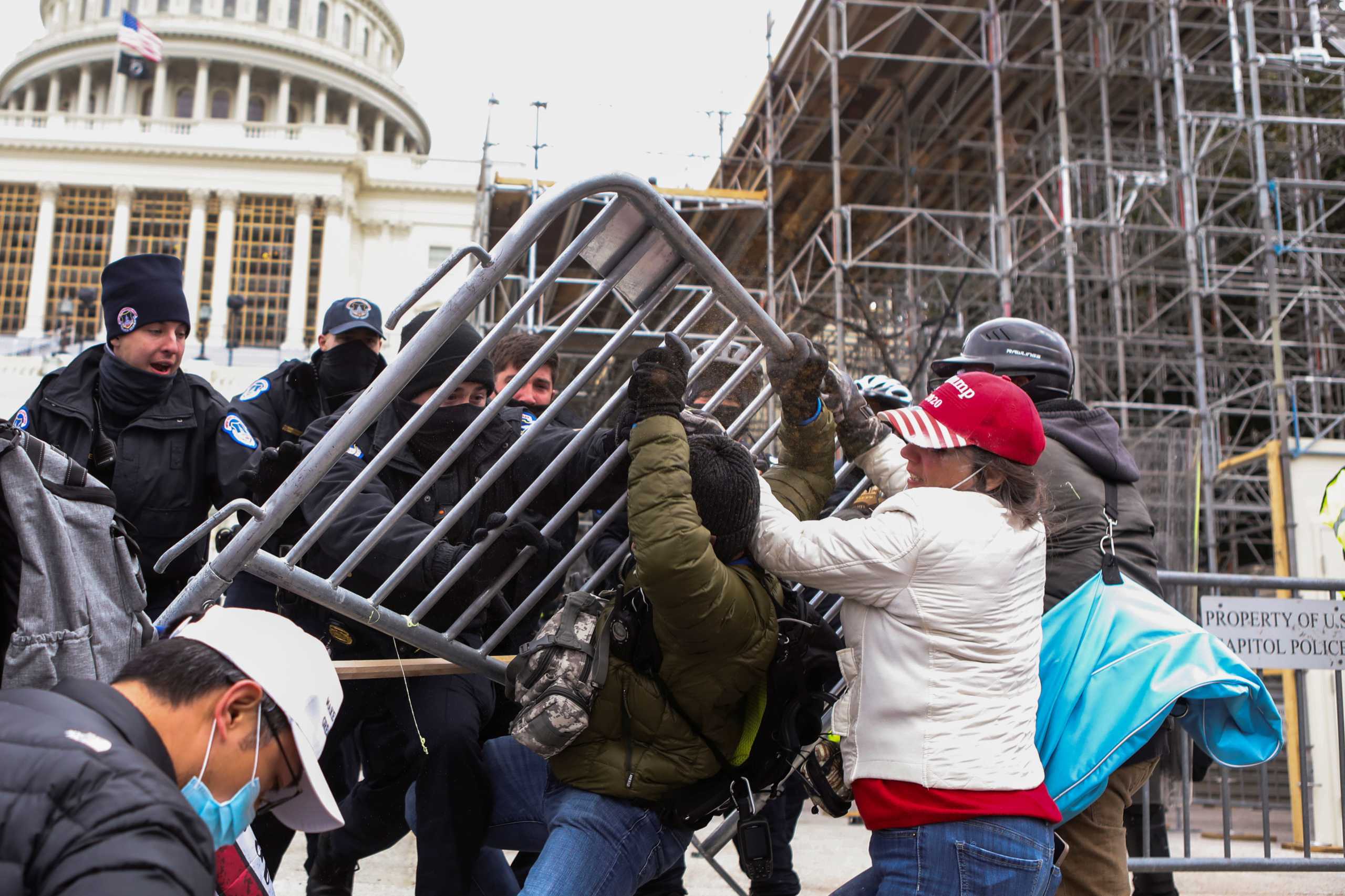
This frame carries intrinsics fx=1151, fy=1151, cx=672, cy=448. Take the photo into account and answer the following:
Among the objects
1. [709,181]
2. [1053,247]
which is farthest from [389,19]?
[1053,247]

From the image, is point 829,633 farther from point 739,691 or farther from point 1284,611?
point 1284,611

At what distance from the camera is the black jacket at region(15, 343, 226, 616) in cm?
359

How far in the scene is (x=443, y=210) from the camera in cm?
5878

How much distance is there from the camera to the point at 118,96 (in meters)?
70.9

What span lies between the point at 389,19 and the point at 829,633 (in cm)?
8845

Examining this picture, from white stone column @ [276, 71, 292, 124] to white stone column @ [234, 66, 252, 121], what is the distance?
181 centimetres

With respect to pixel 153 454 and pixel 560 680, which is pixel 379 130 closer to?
pixel 153 454

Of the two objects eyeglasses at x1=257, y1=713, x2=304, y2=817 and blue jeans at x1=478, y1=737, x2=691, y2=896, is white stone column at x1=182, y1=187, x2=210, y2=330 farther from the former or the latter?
eyeglasses at x1=257, y1=713, x2=304, y2=817

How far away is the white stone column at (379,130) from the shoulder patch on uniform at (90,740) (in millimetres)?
80865

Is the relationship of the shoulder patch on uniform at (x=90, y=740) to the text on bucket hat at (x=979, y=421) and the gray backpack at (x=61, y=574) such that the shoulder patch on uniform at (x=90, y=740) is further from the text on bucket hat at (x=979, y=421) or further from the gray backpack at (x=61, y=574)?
the text on bucket hat at (x=979, y=421)

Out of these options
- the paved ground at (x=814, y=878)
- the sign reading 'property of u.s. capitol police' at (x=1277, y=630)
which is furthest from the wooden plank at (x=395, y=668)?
the sign reading 'property of u.s. capitol police' at (x=1277, y=630)

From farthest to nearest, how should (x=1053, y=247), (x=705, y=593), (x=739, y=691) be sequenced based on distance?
(x=1053, y=247) < (x=739, y=691) < (x=705, y=593)

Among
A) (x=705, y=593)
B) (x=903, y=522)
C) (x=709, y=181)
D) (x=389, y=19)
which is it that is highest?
(x=389, y=19)

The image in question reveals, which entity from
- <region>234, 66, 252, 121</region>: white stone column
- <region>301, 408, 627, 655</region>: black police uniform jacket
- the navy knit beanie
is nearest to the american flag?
<region>234, 66, 252, 121</region>: white stone column
